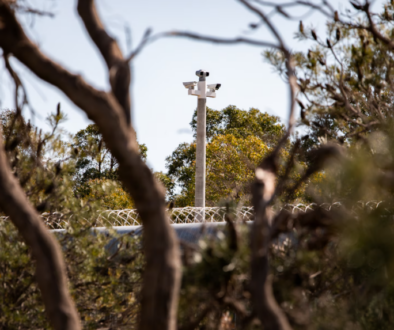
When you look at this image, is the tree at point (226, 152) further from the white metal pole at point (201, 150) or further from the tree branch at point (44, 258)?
the tree branch at point (44, 258)

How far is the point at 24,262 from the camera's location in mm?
3988

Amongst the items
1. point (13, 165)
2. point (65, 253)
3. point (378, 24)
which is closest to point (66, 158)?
point (13, 165)

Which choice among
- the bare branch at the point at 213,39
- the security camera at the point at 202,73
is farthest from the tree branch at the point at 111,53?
the security camera at the point at 202,73

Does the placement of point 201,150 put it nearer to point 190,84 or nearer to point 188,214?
point 190,84

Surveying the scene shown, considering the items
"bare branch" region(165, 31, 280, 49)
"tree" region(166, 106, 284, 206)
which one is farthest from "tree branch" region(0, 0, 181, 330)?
Result: "tree" region(166, 106, 284, 206)

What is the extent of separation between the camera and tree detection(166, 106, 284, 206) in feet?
79.8

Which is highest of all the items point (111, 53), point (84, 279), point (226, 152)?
point (226, 152)

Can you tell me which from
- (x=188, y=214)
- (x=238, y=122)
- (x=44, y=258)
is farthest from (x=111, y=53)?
(x=238, y=122)

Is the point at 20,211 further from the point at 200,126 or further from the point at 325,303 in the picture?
the point at 200,126

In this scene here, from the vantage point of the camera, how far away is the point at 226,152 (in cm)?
2495

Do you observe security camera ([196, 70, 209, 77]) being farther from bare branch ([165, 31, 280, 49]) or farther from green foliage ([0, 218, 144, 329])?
bare branch ([165, 31, 280, 49])

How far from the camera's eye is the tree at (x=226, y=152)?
24.3m

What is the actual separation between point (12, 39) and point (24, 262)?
2037 mm

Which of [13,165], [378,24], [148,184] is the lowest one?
[148,184]
